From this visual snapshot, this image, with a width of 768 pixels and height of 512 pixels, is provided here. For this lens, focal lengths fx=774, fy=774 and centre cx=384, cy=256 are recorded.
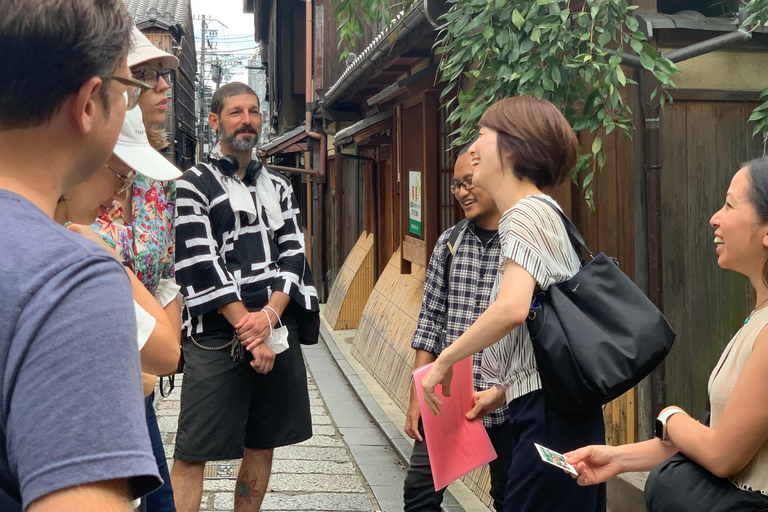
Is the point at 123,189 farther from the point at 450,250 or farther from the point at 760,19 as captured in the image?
the point at 760,19

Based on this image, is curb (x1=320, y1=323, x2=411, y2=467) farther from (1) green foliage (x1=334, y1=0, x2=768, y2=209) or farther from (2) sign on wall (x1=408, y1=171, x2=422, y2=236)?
(1) green foliage (x1=334, y1=0, x2=768, y2=209)

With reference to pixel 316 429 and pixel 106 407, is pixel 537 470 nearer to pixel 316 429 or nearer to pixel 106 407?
pixel 106 407

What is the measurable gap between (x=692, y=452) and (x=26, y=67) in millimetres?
1797

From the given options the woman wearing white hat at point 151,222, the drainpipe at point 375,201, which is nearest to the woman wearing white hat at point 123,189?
the woman wearing white hat at point 151,222

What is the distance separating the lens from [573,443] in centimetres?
252

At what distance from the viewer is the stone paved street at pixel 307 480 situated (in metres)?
5.17

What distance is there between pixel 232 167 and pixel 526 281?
2095 millimetres

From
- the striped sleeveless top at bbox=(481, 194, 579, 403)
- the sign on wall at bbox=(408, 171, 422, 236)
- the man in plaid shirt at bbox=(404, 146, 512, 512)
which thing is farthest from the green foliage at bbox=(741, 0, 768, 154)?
the sign on wall at bbox=(408, 171, 422, 236)

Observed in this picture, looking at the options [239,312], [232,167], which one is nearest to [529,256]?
[239,312]

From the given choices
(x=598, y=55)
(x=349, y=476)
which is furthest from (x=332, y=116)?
(x=598, y=55)

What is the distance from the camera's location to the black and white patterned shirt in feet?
12.3

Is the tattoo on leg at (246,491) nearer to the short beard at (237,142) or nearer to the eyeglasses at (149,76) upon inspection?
the short beard at (237,142)

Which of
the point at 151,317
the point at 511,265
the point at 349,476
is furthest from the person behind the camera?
the point at 349,476

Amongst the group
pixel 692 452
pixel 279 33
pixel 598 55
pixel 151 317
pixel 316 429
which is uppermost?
pixel 279 33
